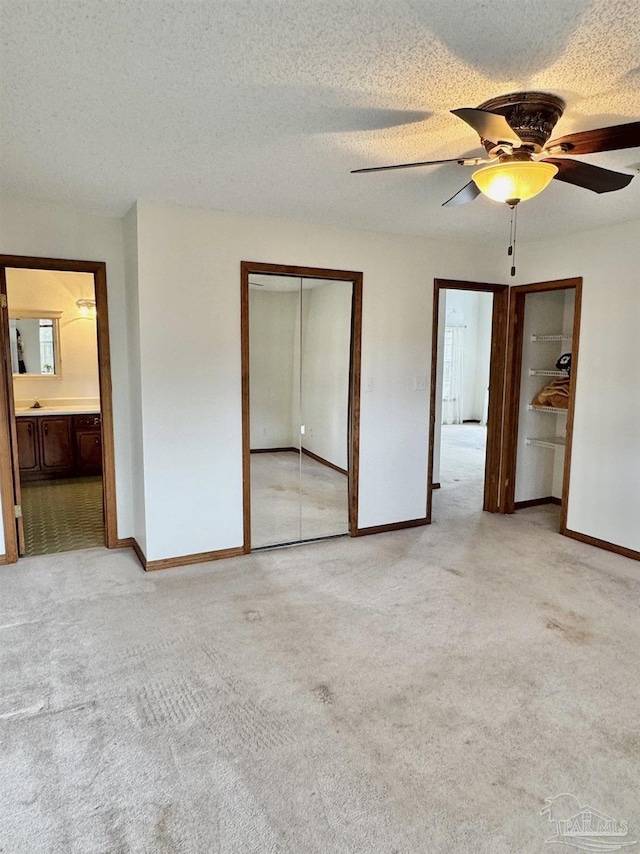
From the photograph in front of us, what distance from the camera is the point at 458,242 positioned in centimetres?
458

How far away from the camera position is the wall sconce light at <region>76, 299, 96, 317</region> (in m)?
6.47

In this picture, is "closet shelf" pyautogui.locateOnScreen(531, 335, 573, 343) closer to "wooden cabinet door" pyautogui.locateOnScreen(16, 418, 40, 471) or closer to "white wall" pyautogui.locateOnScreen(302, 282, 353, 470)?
"white wall" pyautogui.locateOnScreen(302, 282, 353, 470)

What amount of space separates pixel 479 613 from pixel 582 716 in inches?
36.0

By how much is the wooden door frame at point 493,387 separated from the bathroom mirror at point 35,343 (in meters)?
4.55

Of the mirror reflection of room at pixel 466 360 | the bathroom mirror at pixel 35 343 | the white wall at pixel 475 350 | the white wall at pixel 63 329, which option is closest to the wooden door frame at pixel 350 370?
the white wall at pixel 63 329

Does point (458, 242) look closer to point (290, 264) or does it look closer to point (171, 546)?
point (290, 264)

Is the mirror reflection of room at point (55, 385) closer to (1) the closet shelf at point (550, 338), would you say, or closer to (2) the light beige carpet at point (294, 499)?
(2) the light beige carpet at point (294, 499)

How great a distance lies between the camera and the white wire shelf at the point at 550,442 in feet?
17.1

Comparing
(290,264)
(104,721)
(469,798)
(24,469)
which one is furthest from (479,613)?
(24,469)

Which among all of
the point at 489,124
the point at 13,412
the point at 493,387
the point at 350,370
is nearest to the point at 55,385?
the point at 13,412

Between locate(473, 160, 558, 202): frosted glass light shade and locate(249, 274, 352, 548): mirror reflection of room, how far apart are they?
77.9 inches

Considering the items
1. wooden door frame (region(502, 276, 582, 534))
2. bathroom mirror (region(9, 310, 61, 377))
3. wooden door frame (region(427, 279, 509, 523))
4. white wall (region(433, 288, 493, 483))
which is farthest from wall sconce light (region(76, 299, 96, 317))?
white wall (region(433, 288, 493, 483))

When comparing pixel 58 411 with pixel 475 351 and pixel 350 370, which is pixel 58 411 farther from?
pixel 475 351

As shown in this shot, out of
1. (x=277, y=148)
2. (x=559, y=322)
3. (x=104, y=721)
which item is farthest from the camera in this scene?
(x=559, y=322)
